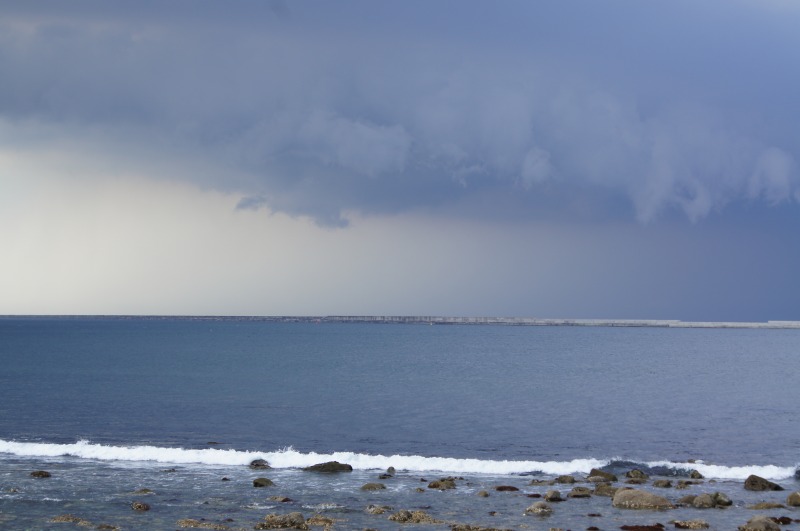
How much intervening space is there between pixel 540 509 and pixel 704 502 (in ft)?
22.8

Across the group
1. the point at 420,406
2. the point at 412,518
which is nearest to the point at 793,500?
the point at 412,518

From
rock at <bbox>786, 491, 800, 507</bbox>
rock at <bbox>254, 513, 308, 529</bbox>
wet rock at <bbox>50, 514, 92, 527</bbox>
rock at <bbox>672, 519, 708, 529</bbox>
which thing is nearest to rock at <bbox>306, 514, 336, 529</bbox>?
rock at <bbox>254, 513, 308, 529</bbox>

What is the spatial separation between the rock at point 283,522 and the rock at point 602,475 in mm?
16750

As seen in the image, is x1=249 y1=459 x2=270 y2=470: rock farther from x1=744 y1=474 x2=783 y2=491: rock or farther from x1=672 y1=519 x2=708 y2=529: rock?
x1=744 y1=474 x2=783 y2=491: rock

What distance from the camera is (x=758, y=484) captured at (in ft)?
124

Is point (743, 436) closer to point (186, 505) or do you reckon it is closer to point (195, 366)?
point (186, 505)

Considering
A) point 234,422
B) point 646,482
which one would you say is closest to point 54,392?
point 234,422

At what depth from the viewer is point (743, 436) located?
188ft

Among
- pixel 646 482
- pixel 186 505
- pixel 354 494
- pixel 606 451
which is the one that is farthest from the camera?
pixel 606 451

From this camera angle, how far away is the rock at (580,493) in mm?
35406

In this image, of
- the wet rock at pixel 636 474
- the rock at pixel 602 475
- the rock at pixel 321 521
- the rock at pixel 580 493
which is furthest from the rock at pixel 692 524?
the rock at pixel 321 521

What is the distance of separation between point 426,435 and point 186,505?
25.5 metres

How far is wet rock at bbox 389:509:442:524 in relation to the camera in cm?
3045

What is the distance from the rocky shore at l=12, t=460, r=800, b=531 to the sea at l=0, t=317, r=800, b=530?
16 centimetres
